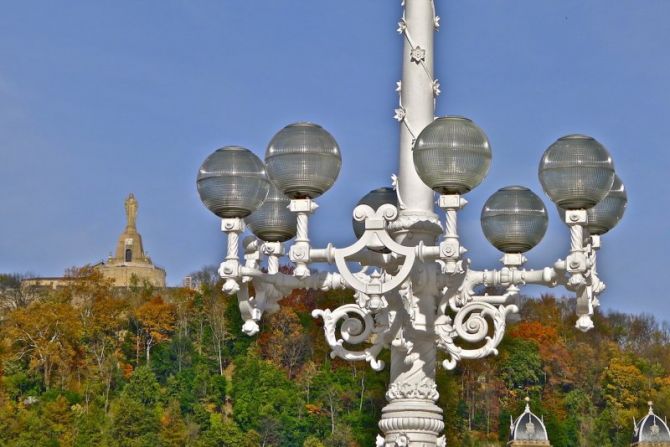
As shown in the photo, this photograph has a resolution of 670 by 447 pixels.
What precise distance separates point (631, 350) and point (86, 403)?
1107 inches

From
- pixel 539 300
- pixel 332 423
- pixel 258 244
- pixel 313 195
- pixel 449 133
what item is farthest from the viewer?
pixel 539 300

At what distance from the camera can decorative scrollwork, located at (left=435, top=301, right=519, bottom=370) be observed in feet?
31.6

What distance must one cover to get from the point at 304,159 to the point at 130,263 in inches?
4266

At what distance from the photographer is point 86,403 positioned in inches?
2771

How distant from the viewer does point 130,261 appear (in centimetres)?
11812

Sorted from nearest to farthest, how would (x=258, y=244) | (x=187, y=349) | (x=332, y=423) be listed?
(x=258, y=244)
(x=332, y=423)
(x=187, y=349)

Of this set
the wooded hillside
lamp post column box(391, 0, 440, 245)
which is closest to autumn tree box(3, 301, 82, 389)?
the wooded hillside

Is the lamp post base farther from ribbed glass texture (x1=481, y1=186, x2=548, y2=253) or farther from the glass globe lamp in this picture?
the glass globe lamp

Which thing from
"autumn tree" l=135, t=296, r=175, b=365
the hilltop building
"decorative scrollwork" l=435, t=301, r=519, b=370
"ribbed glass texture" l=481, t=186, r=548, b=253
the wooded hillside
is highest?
the hilltop building

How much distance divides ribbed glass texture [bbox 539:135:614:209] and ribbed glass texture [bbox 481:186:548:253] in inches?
29.3

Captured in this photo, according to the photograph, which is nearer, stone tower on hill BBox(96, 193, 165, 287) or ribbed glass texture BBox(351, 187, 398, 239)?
ribbed glass texture BBox(351, 187, 398, 239)

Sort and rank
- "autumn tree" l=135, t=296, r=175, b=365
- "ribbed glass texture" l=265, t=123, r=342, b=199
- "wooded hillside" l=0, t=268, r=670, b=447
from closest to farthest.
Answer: "ribbed glass texture" l=265, t=123, r=342, b=199
"wooded hillside" l=0, t=268, r=670, b=447
"autumn tree" l=135, t=296, r=175, b=365

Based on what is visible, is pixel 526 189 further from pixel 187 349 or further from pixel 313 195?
pixel 187 349

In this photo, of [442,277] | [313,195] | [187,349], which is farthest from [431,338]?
[187,349]
